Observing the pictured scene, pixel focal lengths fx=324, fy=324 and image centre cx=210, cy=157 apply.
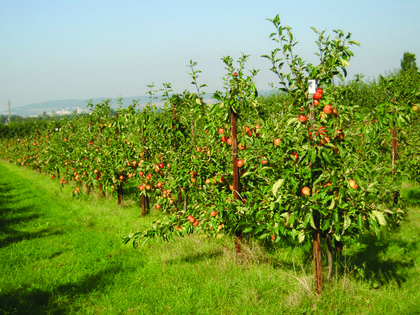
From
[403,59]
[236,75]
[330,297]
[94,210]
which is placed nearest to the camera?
[330,297]

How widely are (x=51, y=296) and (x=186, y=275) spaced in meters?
1.87

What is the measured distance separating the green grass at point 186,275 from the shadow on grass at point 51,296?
0.04 feet

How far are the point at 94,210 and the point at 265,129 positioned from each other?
6.31 metres

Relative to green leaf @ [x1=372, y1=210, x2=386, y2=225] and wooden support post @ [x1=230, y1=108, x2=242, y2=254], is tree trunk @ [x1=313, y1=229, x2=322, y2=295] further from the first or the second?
wooden support post @ [x1=230, y1=108, x2=242, y2=254]

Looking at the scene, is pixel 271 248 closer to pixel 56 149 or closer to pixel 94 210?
pixel 94 210

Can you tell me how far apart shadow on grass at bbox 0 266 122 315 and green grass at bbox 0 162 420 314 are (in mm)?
13

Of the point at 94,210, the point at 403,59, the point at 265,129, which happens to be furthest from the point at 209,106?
the point at 403,59

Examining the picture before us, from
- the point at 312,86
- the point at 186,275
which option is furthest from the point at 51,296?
the point at 312,86

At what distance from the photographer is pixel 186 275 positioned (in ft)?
15.4

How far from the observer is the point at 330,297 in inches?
152

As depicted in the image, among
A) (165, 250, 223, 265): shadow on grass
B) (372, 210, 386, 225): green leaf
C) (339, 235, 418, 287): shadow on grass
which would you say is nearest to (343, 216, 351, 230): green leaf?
(372, 210, 386, 225): green leaf

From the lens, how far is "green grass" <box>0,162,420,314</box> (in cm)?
391

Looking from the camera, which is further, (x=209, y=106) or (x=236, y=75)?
→ (x=209, y=106)

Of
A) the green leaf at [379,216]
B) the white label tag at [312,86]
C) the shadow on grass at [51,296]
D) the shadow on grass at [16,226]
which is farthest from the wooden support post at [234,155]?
the shadow on grass at [16,226]
